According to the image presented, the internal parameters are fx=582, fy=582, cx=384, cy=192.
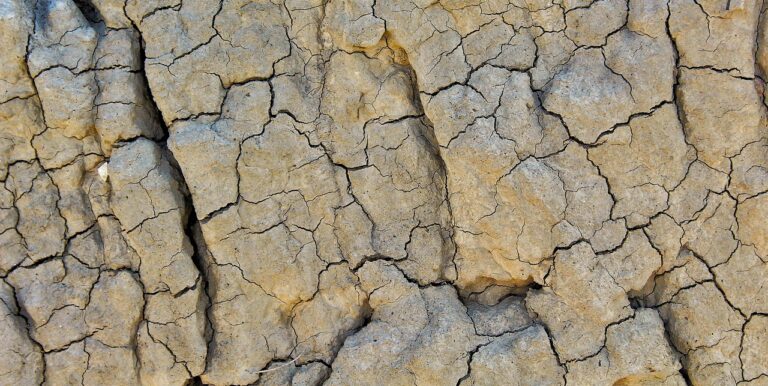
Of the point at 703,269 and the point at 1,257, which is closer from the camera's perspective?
Answer: the point at 703,269

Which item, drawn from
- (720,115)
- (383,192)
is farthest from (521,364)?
(720,115)

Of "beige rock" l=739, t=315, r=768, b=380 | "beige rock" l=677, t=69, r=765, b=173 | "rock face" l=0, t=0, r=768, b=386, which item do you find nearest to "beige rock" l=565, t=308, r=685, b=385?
"rock face" l=0, t=0, r=768, b=386

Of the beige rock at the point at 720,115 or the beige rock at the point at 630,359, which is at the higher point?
the beige rock at the point at 720,115

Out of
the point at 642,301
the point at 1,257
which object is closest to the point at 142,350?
the point at 1,257

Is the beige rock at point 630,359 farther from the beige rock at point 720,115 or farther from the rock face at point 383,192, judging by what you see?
the beige rock at point 720,115

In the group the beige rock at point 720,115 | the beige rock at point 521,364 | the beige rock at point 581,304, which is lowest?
the beige rock at point 521,364

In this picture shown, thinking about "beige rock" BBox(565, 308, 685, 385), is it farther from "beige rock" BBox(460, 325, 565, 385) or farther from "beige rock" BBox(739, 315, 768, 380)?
"beige rock" BBox(739, 315, 768, 380)

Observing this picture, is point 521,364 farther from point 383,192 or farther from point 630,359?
point 383,192

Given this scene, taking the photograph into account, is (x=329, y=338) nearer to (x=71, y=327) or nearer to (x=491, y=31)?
(x=71, y=327)

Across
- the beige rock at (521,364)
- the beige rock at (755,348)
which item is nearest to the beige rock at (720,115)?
the beige rock at (755,348)

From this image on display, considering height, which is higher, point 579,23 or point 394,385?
point 579,23
